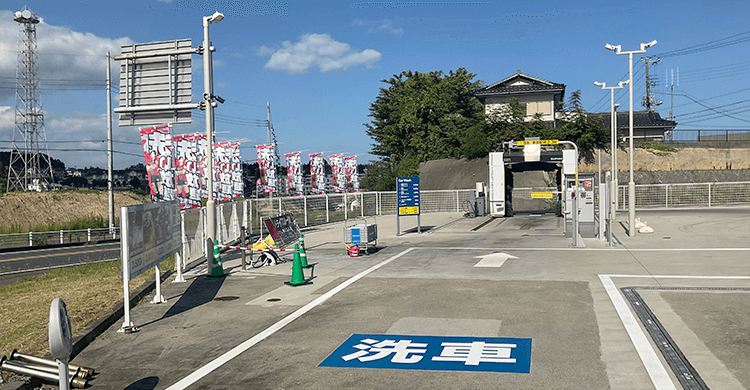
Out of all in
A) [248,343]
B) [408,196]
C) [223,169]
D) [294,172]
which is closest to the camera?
[248,343]

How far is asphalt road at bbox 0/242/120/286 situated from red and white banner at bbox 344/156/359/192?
31.9 metres

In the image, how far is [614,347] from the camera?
307 inches

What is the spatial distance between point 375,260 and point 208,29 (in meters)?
8.01

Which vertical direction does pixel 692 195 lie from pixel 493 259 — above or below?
above

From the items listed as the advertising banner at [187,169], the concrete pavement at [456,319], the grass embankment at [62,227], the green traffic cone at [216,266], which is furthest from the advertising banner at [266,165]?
the green traffic cone at [216,266]

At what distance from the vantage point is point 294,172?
5612 centimetres

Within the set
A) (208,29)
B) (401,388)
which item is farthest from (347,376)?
(208,29)

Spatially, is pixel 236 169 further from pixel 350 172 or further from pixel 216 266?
pixel 216 266

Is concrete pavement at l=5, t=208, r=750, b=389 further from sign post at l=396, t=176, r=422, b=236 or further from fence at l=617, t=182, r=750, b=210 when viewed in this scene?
fence at l=617, t=182, r=750, b=210

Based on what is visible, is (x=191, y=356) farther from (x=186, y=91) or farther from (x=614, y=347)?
(x=186, y=91)

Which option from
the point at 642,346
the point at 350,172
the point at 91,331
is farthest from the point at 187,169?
the point at 642,346

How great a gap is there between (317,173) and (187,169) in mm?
19446

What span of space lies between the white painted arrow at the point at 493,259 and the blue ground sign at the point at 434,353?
26.2ft

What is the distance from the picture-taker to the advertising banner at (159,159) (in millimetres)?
38594
